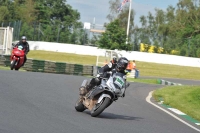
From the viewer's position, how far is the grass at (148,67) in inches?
2111

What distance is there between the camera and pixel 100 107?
10.9 m

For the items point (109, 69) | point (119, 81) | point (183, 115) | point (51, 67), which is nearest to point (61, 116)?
point (119, 81)

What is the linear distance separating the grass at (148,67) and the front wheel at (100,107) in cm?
4095

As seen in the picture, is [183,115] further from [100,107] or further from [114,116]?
[100,107]

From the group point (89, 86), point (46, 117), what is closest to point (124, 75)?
point (89, 86)

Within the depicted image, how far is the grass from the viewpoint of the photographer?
53.6m

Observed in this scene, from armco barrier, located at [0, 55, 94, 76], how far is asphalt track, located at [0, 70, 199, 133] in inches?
500

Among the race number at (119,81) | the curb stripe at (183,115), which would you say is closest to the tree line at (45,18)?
the curb stripe at (183,115)

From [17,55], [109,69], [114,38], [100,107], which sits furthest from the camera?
[114,38]

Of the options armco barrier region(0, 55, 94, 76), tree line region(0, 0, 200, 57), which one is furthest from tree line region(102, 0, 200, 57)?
armco barrier region(0, 55, 94, 76)

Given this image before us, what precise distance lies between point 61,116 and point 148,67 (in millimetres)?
46450

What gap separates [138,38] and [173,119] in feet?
151

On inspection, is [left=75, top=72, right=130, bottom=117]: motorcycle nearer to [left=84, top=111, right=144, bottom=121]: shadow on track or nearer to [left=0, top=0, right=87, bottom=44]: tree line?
[left=84, top=111, right=144, bottom=121]: shadow on track

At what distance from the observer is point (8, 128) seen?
26.5ft
